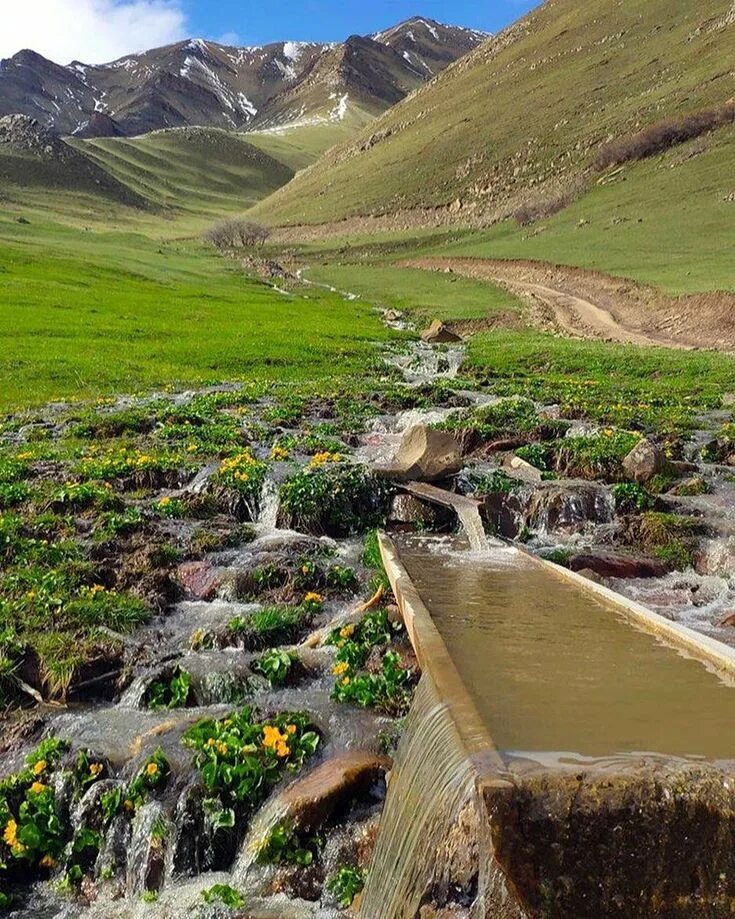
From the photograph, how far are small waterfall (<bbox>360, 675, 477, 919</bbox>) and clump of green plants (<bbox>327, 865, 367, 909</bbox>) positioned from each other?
17cm

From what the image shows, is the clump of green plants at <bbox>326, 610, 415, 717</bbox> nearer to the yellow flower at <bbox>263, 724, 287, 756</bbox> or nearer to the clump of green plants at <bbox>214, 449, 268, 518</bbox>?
the yellow flower at <bbox>263, 724, 287, 756</bbox>

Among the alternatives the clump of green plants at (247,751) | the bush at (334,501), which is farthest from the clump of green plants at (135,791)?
the bush at (334,501)

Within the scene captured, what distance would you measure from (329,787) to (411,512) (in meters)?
9.04

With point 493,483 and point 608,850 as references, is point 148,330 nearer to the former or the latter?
point 493,483

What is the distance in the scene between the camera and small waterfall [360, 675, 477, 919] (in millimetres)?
5344

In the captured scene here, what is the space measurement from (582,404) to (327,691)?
1731 centimetres

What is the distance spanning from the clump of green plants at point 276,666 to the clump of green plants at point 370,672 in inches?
24.7

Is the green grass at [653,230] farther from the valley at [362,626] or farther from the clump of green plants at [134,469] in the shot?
Result: the clump of green plants at [134,469]

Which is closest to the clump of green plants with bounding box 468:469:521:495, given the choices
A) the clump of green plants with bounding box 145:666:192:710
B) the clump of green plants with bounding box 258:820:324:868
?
the clump of green plants with bounding box 145:666:192:710

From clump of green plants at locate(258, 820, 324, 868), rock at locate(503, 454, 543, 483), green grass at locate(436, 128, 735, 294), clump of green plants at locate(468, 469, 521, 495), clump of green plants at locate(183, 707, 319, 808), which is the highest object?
green grass at locate(436, 128, 735, 294)

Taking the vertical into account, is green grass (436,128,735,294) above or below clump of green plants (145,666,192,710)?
above

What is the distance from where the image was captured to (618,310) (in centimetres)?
5469

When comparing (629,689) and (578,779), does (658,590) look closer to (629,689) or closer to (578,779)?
(629,689)

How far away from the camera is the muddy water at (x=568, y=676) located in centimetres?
A: 594
